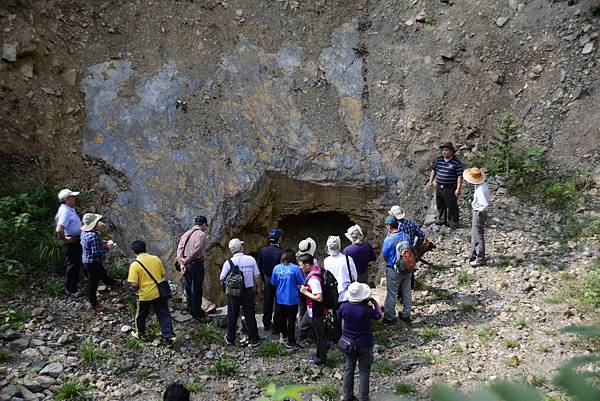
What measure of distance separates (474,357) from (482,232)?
2.46m

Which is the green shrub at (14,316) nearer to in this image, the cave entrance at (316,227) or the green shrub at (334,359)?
the green shrub at (334,359)

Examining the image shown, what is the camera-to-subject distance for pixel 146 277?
7.34m

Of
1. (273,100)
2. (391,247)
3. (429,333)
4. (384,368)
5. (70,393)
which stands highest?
(273,100)

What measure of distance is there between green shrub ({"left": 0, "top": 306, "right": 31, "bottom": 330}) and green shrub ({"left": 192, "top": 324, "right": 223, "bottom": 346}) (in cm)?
226

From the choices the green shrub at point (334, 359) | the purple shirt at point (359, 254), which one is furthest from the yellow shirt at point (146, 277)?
the purple shirt at point (359, 254)

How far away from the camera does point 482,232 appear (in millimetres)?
9133

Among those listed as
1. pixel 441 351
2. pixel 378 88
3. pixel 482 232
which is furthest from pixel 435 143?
pixel 441 351

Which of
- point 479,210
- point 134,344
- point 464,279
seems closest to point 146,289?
point 134,344

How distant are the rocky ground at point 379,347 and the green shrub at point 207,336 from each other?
0.02 meters

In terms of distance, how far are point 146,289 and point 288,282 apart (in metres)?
1.83

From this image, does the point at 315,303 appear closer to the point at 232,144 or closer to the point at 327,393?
the point at 327,393

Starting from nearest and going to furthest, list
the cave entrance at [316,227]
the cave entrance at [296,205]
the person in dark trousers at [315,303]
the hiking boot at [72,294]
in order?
the person in dark trousers at [315,303] → the hiking boot at [72,294] → the cave entrance at [296,205] → the cave entrance at [316,227]

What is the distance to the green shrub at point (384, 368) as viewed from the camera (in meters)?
7.16

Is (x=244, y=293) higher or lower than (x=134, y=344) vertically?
higher
